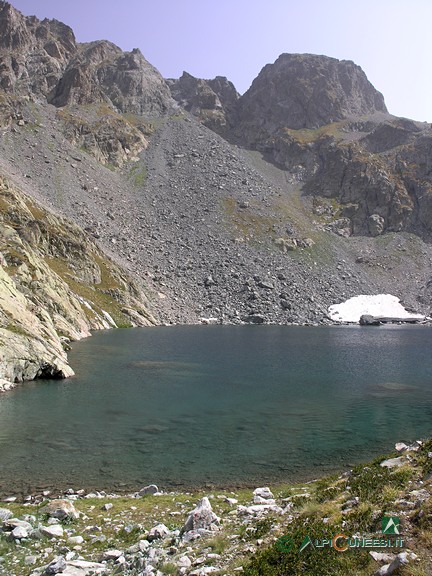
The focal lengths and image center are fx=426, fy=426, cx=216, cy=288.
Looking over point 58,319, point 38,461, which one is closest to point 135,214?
point 58,319

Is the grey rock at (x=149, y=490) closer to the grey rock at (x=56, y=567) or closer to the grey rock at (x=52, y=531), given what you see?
the grey rock at (x=52, y=531)

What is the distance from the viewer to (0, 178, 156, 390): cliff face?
45.2m

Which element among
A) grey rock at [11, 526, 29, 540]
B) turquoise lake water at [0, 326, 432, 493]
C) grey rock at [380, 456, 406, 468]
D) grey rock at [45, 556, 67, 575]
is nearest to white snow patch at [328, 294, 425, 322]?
turquoise lake water at [0, 326, 432, 493]

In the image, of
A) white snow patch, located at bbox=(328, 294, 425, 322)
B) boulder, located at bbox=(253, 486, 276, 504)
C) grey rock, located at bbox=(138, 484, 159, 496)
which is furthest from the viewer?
white snow patch, located at bbox=(328, 294, 425, 322)

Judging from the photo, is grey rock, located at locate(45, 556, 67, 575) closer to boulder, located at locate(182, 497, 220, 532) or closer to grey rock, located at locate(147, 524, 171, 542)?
grey rock, located at locate(147, 524, 171, 542)

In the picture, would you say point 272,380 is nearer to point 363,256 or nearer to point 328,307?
point 328,307

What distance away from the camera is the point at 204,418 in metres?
32.7

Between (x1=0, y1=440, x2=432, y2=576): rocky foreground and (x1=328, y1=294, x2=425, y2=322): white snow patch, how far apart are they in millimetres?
124710

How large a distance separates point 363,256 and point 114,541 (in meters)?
174

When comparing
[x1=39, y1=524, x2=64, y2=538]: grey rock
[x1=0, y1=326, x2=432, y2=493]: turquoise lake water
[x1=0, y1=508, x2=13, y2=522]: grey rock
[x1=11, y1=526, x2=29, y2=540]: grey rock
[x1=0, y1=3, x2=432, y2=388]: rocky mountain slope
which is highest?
[x1=0, y1=3, x2=432, y2=388]: rocky mountain slope

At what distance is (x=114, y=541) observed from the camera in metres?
13.2

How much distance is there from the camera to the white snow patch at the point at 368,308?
13800 centimetres

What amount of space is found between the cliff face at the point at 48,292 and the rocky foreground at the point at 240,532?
97.1ft

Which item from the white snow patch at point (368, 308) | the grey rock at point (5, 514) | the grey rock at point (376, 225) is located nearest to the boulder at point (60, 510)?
the grey rock at point (5, 514)
